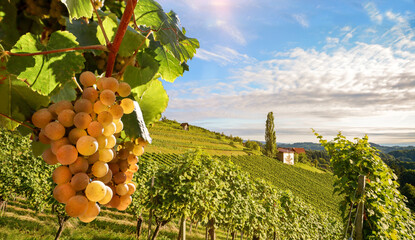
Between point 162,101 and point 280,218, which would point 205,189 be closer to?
point 280,218

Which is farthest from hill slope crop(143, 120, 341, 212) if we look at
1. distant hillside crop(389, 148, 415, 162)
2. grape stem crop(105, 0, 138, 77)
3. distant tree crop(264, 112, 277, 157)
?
distant hillside crop(389, 148, 415, 162)

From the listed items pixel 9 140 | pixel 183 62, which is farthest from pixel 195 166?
pixel 9 140

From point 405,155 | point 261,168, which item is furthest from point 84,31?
point 405,155

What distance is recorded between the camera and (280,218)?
11.1 metres

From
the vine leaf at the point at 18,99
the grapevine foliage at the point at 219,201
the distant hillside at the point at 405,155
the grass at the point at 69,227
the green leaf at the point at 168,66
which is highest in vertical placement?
the green leaf at the point at 168,66

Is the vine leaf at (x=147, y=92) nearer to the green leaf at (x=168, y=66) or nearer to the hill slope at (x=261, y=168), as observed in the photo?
the green leaf at (x=168, y=66)

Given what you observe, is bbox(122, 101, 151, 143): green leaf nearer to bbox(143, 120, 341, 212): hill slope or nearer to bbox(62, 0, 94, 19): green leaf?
bbox(62, 0, 94, 19): green leaf

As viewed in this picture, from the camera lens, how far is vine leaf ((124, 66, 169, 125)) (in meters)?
0.83

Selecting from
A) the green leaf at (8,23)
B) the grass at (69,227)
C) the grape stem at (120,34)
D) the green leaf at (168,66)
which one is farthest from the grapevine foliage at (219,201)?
the grape stem at (120,34)

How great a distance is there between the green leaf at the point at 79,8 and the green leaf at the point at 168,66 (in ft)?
0.92

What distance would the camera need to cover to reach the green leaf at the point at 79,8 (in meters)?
0.68

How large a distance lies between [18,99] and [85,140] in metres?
0.35

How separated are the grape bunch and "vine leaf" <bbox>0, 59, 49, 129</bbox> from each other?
0.42 feet

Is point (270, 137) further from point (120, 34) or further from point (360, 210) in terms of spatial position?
point (120, 34)
